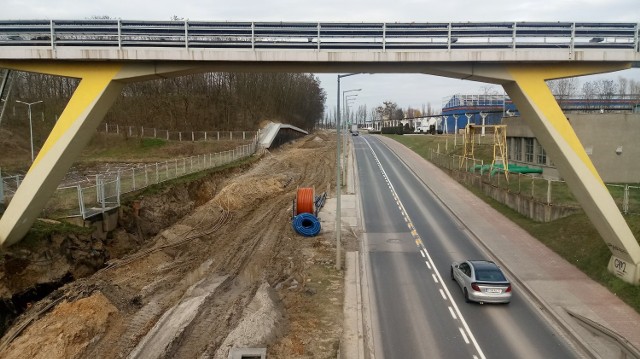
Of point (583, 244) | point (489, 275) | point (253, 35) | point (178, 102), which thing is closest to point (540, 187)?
point (583, 244)

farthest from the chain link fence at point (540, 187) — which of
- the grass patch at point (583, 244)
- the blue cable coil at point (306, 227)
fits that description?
the blue cable coil at point (306, 227)

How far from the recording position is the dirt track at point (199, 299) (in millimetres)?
14367

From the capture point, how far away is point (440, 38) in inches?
714

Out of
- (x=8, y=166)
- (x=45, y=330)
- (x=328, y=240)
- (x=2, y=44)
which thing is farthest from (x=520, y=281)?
(x=8, y=166)

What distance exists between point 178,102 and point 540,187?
186 feet

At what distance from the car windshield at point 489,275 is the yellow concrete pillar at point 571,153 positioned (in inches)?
155

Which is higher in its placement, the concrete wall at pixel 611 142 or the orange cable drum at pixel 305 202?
the concrete wall at pixel 611 142

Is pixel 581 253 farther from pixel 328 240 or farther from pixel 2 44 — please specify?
pixel 2 44

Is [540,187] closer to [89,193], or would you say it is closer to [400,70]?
[400,70]

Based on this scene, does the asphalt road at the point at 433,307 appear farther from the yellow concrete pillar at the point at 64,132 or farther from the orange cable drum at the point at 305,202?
the yellow concrete pillar at the point at 64,132

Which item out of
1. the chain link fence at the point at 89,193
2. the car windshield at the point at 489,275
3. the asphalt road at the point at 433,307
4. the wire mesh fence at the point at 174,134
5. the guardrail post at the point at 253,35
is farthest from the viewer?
the wire mesh fence at the point at 174,134

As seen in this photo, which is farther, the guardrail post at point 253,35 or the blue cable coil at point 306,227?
the blue cable coil at point 306,227

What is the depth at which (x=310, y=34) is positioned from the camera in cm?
1800

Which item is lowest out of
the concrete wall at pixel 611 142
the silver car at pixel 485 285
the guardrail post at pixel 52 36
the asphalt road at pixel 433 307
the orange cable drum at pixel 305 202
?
the asphalt road at pixel 433 307
